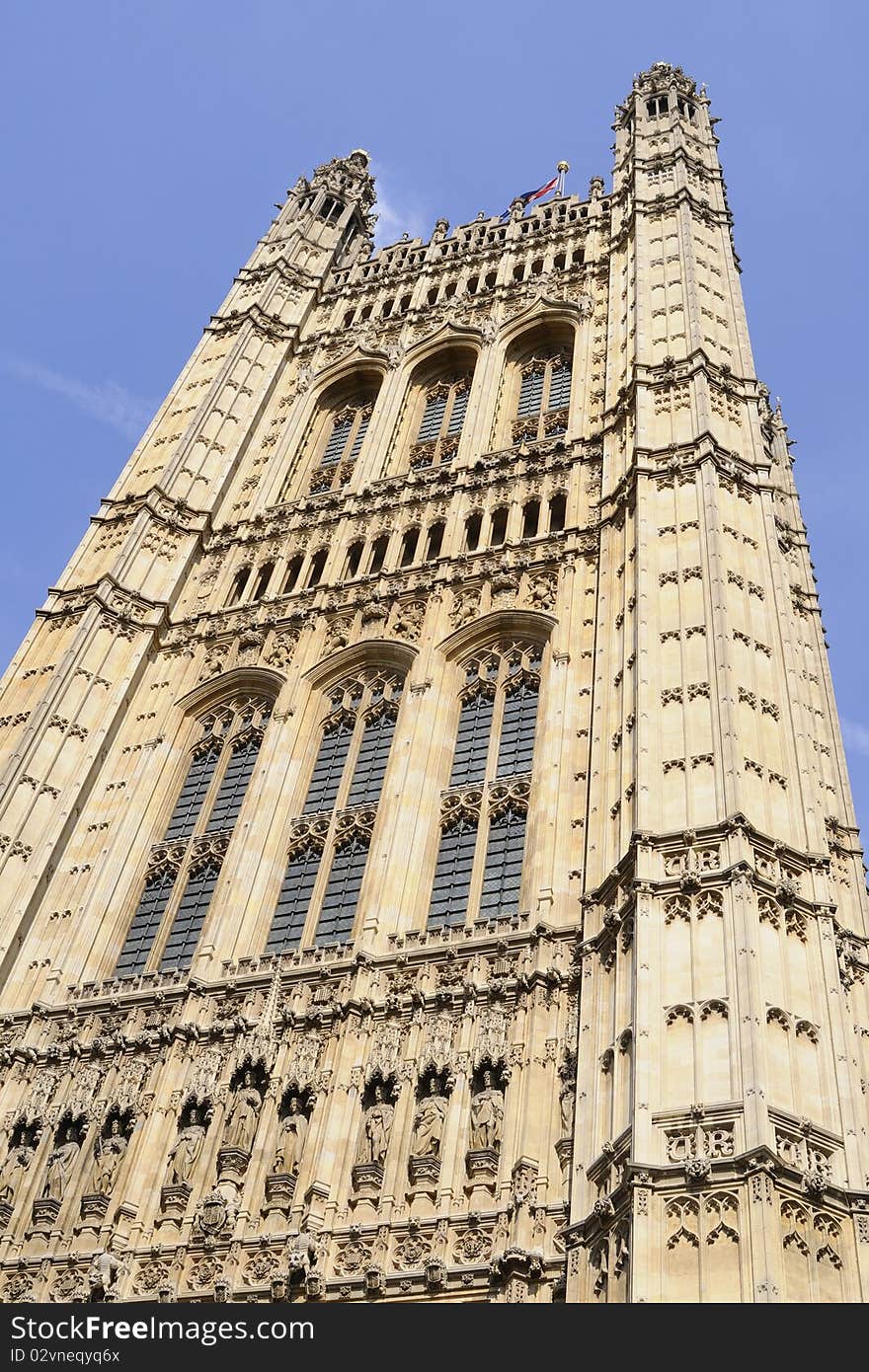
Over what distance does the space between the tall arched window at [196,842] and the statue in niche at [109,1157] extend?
312cm

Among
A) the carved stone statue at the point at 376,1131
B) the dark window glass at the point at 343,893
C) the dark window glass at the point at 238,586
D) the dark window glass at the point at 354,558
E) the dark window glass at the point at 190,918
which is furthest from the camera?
the dark window glass at the point at 238,586

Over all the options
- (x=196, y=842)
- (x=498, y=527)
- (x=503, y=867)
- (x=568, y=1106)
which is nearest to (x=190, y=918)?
(x=196, y=842)

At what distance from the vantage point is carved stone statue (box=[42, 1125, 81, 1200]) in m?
18.0

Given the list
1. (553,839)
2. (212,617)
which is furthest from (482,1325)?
(212,617)

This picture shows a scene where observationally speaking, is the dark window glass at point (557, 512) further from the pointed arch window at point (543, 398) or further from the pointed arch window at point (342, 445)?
the pointed arch window at point (342, 445)

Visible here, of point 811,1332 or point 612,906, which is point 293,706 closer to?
point 612,906

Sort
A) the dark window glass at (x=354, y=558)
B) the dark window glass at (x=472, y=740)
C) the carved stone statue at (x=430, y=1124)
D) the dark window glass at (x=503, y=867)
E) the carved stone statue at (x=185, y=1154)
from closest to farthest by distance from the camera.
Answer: the carved stone statue at (x=430, y=1124) → the carved stone statue at (x=185, y=1154) → the dark window glass at (x=503, y=867) → the dark window glass at (x=472, y=740) → the dark window glass at (x=354, y=558)

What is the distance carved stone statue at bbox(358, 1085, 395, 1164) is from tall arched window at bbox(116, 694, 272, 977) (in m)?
4.84

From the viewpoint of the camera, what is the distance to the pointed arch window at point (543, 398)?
30.8m

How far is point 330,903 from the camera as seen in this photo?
835 inches

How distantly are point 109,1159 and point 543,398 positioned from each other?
1951 centimetres

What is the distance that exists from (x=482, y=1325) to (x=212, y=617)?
18.3 meters

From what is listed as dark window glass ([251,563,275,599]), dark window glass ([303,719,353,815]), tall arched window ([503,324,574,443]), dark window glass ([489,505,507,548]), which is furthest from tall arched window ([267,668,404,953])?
tall arched window ([503,324,574,443])

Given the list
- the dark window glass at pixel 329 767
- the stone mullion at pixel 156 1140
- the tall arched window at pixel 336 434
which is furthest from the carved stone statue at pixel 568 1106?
the tall arched window at pixel 336 434
